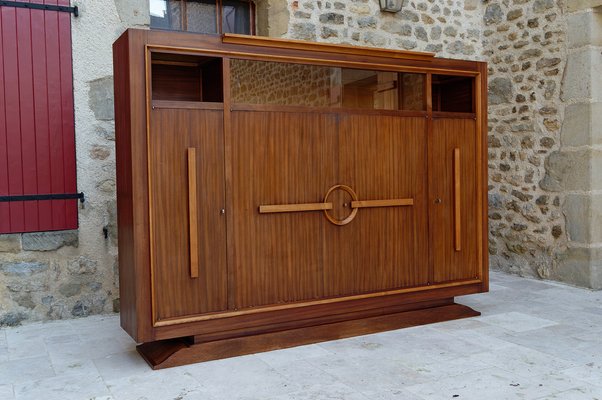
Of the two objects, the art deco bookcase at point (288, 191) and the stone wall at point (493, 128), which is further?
the stone wall at point (493, 128)

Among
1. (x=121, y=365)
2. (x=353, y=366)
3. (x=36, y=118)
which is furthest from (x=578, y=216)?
(x=36, y=118)

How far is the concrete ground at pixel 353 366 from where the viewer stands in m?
3.11

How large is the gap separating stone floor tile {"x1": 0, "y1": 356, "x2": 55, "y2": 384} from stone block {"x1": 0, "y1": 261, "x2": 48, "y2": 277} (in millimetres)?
953

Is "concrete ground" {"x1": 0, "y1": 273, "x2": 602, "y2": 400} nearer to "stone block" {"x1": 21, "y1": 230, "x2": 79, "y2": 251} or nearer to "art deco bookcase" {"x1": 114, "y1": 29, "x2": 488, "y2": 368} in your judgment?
"art deco bookcase" {"x1": 114, "y1": 29, "x2": 488, "y2": 368}

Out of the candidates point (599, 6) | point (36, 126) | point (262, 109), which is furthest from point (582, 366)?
point (36, 126)

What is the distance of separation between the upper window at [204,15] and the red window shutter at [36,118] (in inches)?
34.5

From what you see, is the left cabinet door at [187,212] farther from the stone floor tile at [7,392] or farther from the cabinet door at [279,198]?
the stone floor tile at [7,392]

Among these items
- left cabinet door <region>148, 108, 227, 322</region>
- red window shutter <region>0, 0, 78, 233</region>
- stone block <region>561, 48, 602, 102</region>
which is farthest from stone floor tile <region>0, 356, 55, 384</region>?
stone block <region>561, 48, 602, 102</region>

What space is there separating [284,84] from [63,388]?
2.21 m

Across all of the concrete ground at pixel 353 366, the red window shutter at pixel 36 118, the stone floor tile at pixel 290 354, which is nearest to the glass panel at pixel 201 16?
the red window shutter at pixel 36 118

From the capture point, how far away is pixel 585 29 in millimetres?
5434

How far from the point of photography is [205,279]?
12.0 feet

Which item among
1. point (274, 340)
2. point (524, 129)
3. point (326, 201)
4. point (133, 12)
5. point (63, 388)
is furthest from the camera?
point (524, 129)

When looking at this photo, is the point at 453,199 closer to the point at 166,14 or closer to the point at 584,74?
the point at 584,74
